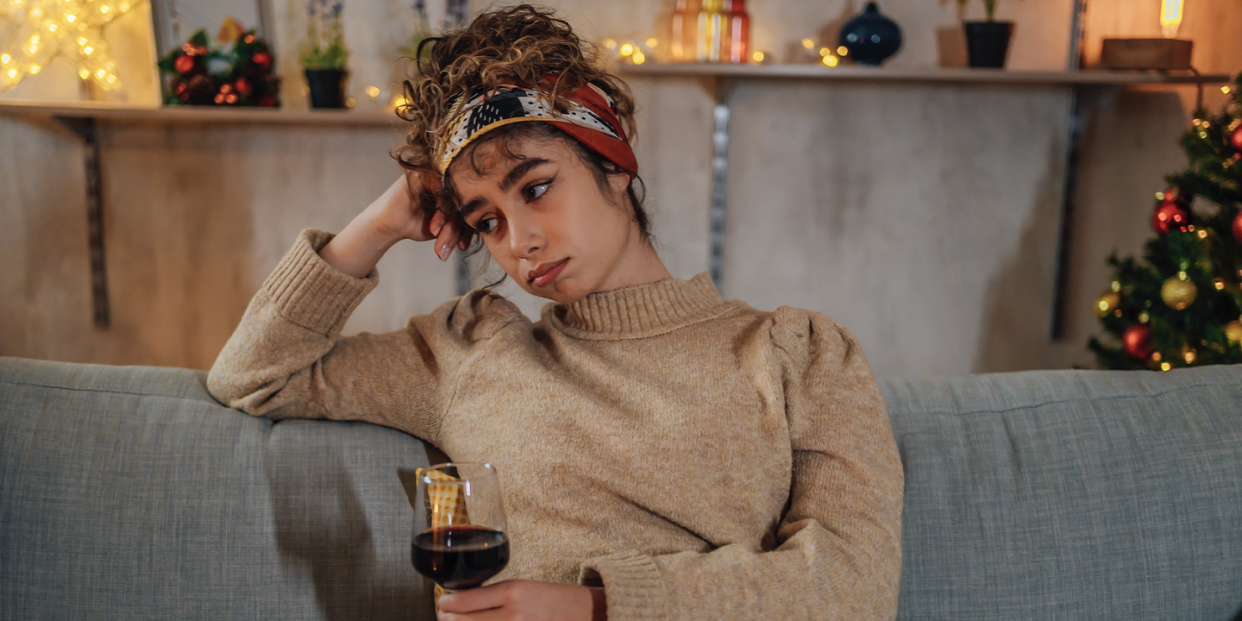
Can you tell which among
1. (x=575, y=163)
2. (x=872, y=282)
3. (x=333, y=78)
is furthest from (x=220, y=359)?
(x=872, y=282)

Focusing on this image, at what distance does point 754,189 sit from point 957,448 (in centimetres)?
173

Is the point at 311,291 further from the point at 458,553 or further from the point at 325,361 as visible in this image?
the point at 458,553

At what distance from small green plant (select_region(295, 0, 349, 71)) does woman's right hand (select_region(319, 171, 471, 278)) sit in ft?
5.04

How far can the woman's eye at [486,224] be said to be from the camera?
105 centimetres

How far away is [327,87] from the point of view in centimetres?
247

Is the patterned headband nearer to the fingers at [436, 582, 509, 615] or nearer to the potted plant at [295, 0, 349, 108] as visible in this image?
the fingers at [436, 582, 509, 615]

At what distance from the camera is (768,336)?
1026mm

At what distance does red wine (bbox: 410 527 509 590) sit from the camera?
73 centimetres

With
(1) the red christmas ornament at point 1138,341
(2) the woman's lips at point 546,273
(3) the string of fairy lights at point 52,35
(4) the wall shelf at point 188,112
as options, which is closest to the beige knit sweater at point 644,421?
(2) the woman's lips at point 546,273

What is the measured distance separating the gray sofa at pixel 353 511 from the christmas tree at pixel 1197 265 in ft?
2.23

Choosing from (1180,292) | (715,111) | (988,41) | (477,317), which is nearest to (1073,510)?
(477,317)

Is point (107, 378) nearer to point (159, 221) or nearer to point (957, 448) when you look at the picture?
point (957, 448)

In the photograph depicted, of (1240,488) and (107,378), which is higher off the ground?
(107,378)

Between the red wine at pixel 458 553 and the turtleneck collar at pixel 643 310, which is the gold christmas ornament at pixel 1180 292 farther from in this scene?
the red wine at pixel 458 553
